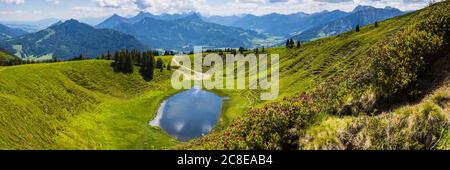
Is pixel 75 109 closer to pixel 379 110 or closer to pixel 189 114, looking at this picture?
pixel 189 114

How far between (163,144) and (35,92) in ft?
147

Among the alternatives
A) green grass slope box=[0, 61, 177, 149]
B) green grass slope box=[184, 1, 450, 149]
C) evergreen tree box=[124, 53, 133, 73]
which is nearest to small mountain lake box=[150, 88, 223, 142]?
green grass slope box=[0, 61, 177, 149]

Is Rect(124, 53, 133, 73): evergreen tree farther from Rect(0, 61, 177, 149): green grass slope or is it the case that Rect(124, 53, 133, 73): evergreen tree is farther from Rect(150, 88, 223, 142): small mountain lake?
Rect(150, 88, 223, 142): small mountain lake

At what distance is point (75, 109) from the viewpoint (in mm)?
112875

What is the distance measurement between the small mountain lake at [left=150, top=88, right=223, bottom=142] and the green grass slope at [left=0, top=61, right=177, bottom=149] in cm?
365

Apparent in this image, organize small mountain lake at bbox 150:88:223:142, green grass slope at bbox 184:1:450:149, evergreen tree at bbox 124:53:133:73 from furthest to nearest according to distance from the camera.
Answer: evergreen tree at bbox 124:53:133:73 < small mountain lake at bbox 150:88:223:142 < green grass slope at bbox 184:1:450:149

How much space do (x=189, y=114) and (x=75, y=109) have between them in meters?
33.3

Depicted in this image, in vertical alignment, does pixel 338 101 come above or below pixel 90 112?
above

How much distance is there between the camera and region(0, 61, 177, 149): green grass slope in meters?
82.6

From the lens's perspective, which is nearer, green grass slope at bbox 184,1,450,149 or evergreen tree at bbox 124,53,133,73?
green grass slope at bbox 184,1,450,149

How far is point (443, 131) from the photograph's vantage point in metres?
17.6
